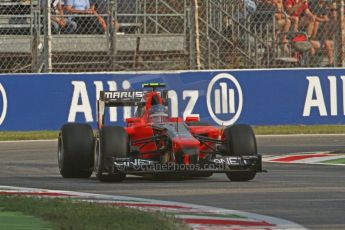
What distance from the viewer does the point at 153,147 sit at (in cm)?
1319

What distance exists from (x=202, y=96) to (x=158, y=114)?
7.33m

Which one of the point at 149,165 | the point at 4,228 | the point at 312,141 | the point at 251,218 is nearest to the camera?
the point at 4,228

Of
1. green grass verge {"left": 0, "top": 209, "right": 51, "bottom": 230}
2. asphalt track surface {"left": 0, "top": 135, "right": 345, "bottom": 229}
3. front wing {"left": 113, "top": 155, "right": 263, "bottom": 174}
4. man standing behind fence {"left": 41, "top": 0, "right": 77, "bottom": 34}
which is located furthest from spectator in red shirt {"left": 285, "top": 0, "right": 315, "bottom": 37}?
green grass verge {"left": 0, "top": 209, "right": 51, "bottom": 230}

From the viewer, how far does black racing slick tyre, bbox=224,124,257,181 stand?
1268cm

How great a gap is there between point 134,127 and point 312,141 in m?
6.52

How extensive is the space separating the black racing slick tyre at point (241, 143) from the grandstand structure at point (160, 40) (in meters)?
8.29

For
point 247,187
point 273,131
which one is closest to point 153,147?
point 247,187

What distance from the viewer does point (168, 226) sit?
8.12m

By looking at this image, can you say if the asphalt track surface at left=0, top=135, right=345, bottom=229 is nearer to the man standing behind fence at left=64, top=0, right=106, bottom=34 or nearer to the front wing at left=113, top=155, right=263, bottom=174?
the front wing at left=113, top=155, right=263, bottom=174

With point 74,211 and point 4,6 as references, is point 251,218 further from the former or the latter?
point 4,6

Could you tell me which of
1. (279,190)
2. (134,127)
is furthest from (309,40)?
(279,190)

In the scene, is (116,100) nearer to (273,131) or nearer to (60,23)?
(273,131)

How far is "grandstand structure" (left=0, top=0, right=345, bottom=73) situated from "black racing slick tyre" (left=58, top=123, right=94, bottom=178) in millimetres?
7415

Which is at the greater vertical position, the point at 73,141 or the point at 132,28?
the point at 132,28
